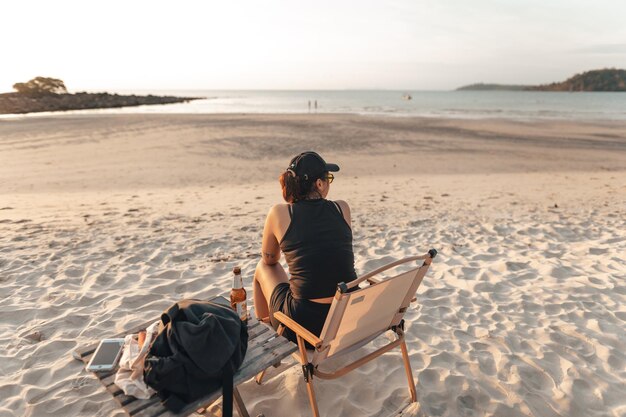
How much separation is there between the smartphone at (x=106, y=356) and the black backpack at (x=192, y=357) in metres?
0.35

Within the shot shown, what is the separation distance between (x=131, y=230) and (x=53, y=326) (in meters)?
3.00

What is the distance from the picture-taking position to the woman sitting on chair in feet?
9.32

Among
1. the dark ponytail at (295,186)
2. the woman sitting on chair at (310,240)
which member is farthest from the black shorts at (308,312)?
the dark ponytail at (295,186)

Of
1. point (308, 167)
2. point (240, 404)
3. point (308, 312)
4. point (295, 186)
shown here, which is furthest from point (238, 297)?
point (308, 167)

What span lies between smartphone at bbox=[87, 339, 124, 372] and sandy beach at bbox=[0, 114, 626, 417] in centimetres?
70

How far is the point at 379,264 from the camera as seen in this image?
18.0 feet

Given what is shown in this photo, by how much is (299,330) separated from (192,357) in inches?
29.0

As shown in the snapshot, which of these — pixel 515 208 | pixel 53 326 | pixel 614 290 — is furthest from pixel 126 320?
pixel 515 208

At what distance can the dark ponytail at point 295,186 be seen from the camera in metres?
2.96

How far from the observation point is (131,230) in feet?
22.4

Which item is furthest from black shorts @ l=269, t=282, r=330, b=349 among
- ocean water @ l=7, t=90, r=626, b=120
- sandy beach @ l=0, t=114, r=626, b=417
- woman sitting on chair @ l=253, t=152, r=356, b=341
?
ocean water @ l=7, t=90, r=626, b=120

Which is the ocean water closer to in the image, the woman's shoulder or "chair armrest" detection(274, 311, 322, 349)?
the woman's shoulder

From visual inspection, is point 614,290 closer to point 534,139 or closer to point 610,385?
point 610,385

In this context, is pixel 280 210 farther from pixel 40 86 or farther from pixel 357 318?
pixel 40 86
